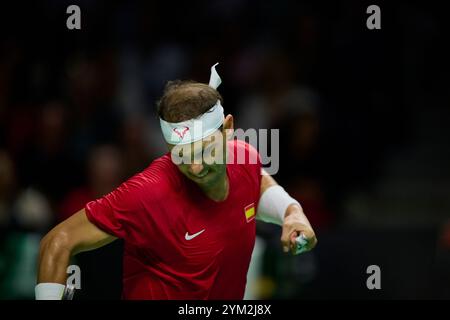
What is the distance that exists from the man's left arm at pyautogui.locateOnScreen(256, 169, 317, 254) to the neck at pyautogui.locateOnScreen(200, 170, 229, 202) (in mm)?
283

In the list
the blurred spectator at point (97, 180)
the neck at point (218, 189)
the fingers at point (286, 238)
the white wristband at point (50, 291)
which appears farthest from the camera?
the blurred spectator at point (97, 180)

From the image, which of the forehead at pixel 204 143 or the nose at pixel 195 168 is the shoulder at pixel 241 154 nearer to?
the forehead at pixel 204 143

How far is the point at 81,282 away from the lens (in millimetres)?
6148

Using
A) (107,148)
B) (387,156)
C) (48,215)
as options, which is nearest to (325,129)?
(387,156)

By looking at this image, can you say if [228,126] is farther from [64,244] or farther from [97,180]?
[97,180]

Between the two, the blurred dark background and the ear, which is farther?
the blurred dark background

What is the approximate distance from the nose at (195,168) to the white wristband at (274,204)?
2.00ft

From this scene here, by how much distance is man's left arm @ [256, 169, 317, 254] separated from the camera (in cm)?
387

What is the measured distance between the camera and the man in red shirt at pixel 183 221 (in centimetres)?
380

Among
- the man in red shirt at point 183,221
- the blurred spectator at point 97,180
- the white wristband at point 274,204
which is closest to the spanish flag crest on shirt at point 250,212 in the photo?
the man in red shirt at point 183,221

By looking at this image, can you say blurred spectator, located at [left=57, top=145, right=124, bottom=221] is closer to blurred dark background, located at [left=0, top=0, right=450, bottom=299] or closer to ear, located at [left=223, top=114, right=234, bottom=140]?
blurred dark background, located at [left=0, top=0, right=450, bottom=299]

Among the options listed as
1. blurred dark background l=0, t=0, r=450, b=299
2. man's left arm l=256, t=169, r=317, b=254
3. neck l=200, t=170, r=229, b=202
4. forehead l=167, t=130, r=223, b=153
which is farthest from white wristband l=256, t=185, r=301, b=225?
blurred dark background l=0, t=0, r=450, b=299

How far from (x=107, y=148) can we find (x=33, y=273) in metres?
1.24

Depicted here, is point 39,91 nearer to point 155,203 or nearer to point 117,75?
point 117,75
